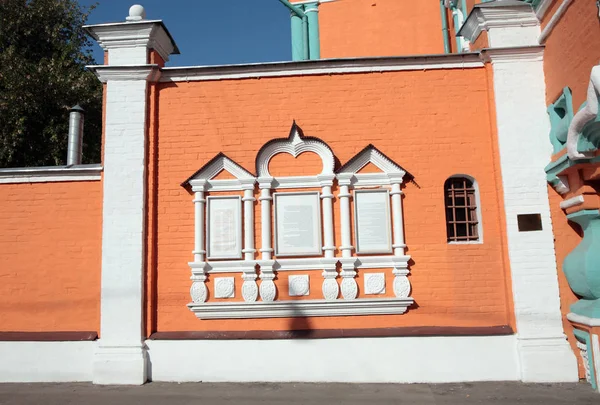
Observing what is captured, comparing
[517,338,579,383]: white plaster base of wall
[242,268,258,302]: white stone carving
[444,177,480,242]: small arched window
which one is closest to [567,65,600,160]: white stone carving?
[444,177,480,242]: small arched window

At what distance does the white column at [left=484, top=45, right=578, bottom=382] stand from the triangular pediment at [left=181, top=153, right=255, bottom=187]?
3482 mm

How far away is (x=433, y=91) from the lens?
22.0 ft

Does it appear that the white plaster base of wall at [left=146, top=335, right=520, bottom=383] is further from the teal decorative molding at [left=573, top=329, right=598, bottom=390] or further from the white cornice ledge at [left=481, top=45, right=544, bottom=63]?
the white cornice ledge at [left=481, top=45, right=544, bottom=63]

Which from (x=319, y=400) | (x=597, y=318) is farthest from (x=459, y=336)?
(x=319, y=400)

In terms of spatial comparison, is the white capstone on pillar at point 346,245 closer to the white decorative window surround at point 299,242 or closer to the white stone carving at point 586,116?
the white decorative window surround at point 299,242

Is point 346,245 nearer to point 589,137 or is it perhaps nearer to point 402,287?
point 402,287

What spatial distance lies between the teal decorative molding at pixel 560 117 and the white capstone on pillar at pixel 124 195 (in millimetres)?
5370

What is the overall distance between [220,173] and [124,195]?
1335 millimetres

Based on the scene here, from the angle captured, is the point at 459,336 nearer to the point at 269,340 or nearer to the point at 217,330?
the point at 269,340

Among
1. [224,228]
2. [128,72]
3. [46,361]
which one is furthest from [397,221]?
[46,361]

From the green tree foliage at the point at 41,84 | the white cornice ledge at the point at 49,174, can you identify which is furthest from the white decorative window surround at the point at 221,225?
the green tree foliage at the point at 41,84

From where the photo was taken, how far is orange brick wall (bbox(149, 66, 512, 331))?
6.32m

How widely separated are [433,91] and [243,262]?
3524 millimetres

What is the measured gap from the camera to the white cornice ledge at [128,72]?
676 cm
